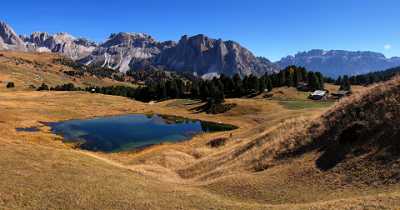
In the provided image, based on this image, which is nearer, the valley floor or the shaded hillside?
the valley floor

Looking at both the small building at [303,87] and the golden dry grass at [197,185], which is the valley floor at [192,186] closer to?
the golden dry grass at [197,185]

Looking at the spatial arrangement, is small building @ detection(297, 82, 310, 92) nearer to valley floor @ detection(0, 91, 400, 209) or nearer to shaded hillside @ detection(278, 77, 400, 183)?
valley floor @ detection(0, 91, 400, 209)

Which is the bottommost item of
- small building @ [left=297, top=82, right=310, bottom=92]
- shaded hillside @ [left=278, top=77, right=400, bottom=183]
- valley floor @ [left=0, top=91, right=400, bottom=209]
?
valley floor @ [left=0, top=91, right=400, bottom=209]

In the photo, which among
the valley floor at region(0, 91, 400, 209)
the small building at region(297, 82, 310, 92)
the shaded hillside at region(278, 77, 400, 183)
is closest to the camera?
the valley floor at region(0, 91, 400, 209)

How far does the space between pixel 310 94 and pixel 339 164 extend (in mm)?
142732

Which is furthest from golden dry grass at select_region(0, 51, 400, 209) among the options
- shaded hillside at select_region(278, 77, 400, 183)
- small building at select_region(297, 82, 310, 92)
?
small building at select_region(297, 82, 310, 92)

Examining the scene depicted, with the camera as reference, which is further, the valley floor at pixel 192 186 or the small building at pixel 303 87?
the small building at pixel 303 87

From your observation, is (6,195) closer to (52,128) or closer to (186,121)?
(52,128)

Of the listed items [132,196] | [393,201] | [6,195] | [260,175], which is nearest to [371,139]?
[260,175]

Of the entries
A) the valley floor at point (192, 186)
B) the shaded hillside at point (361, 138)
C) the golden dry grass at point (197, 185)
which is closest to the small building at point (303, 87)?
the golden dry grass at point (197, 185)

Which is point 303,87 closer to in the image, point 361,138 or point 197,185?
point 361,138

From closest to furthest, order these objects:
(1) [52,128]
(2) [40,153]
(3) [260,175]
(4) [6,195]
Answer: (4) [6,195]
(3) [260,175]
(2) [40,153]
(1) [52,128]

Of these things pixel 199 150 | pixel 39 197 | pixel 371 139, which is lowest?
pixel 199 150

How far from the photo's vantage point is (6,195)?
2623 centimetres
